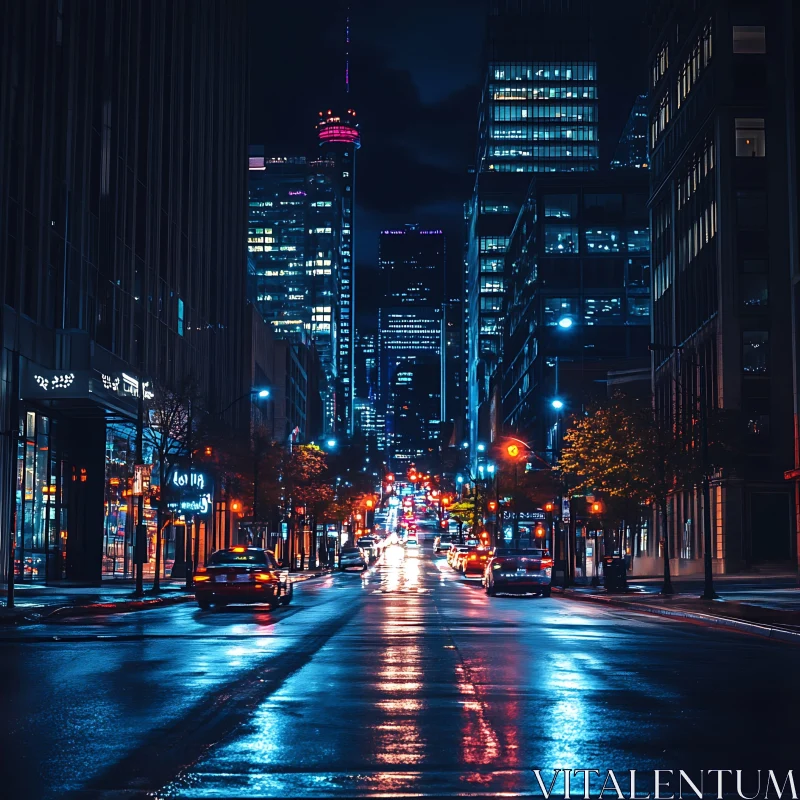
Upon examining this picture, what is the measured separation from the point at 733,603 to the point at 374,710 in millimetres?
25940

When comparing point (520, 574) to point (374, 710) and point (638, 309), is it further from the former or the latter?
point (638, 309)

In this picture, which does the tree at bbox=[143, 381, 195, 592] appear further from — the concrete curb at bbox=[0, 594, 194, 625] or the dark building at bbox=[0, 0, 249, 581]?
the concrete curb at bbox=[0, 594, 194, 625]

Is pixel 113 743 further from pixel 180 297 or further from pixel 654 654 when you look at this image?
pixel 180 297

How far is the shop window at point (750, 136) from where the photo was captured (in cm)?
6806

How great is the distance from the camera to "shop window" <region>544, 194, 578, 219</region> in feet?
456

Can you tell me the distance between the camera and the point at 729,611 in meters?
31.8

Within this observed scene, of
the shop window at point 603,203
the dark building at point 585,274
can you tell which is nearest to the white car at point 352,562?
the dark building at point 585,274

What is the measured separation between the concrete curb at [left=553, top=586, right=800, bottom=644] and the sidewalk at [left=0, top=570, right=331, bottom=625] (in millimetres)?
14473

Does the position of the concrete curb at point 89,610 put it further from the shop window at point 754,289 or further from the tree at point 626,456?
the shop window at point 754,289

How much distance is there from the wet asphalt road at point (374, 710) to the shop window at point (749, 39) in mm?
52711

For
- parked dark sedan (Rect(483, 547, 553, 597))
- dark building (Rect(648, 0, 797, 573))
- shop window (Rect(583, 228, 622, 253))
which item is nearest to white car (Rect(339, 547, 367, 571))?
dark building (Rect(648, 0, 797, 573))

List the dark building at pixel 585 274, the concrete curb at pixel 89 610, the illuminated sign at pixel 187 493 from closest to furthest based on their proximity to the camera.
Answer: the concrete curb at pixel 89 610 < the illuminated sign at pixel 187 493 < the dark building at pixel 585 274

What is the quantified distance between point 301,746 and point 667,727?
3353 millimetres

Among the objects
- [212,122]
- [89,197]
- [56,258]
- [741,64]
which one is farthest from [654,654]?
[212,122]
